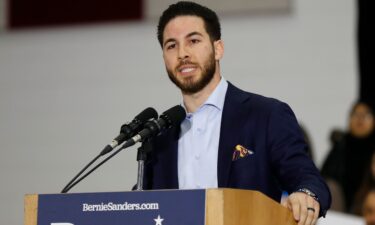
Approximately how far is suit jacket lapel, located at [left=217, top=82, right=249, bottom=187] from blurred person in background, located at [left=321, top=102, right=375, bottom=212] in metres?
3.38

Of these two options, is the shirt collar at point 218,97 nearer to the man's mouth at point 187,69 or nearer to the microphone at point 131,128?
the man's mouth at point 187,69

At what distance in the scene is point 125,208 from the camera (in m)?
2.42

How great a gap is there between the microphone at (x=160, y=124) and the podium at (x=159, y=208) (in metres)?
0.28

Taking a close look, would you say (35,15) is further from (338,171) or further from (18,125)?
(338,171)

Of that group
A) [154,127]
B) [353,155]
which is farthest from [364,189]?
[154,127]

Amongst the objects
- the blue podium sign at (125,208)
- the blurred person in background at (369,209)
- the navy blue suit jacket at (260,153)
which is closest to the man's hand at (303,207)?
the navy blue suit jacket at (260,153)

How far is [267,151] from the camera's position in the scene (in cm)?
289

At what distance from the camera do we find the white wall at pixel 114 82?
23.1ft

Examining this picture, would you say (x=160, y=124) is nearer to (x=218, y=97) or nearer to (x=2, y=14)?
(x=218, y=97)

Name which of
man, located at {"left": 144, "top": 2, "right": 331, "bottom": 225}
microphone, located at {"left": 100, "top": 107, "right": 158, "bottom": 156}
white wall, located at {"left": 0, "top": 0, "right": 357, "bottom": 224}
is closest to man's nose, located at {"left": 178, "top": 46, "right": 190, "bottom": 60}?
man, located at {"left": 144, "top": 2, "right": 331, "bottom": 225}

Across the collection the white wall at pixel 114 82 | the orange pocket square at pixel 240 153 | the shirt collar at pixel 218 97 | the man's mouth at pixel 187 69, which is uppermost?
the white wall at pixel 114 82

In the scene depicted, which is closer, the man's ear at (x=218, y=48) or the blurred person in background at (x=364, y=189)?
the man's ear at (x=218, y=48)

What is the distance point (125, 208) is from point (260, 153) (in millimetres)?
630

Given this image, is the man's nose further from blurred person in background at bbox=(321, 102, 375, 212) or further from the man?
blurred person in background at bbox=(321, 102, 375, 212)
